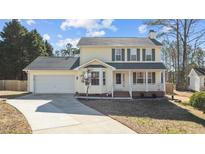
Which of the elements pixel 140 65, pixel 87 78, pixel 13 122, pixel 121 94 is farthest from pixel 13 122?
pixel 140 65

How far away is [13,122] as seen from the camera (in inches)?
392

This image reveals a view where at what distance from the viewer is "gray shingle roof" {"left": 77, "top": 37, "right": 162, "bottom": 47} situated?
→ 898 inches

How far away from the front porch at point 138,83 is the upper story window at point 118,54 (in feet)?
4.25

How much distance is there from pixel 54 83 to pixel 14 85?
28.9 ft

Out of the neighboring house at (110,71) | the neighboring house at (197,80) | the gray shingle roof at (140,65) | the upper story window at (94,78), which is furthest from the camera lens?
the neighboring house at (197,80)

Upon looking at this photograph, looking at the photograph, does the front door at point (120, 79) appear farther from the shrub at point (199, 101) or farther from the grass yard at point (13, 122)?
the grass yard at point (13, 122)

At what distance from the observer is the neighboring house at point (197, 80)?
30.2 metres

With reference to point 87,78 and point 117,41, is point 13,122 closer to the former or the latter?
point 87,78

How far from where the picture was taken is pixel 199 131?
9.41 m

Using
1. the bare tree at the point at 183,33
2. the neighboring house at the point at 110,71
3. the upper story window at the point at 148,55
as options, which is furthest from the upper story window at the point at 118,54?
the bare tree at the point at 183,33

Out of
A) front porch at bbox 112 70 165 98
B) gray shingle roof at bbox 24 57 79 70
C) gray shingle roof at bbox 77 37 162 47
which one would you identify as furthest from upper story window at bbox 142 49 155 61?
gray shingle roof at bbox 24 57 79 70

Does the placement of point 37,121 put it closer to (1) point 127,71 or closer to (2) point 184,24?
(1) point 127,71

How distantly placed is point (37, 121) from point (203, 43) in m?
29.9

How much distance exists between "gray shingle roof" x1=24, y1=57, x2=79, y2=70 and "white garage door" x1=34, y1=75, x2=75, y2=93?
36.4 inches
